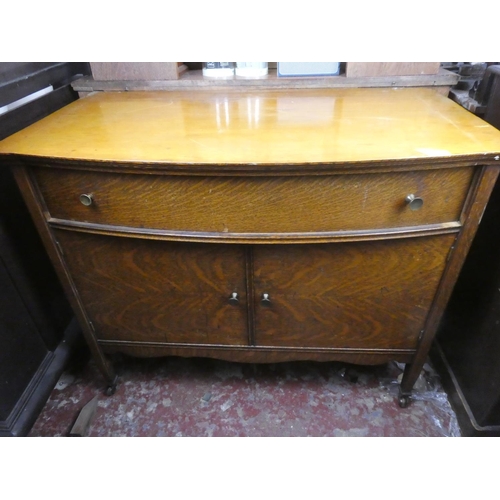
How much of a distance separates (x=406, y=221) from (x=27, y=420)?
114cm

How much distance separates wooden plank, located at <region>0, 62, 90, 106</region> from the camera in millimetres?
932

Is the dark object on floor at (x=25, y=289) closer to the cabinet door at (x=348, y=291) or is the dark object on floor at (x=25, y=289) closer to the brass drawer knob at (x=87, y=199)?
the brass drawer knob at (x=87, y=199)

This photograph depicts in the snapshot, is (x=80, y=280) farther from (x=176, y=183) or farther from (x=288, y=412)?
(x=288, y=412)

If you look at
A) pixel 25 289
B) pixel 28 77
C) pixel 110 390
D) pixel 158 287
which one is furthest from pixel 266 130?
pixel 110 390

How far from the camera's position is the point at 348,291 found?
866mm

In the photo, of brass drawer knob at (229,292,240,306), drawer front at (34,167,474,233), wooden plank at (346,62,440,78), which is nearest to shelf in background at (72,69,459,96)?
wooden plank at (346,62,440,78)

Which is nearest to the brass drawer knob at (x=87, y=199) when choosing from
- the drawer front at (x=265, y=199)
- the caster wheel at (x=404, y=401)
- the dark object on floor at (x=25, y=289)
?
the drawer front at (x=265, y=199)

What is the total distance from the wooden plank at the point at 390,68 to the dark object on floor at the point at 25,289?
837 millimetres

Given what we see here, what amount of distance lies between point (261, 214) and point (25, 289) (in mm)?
746

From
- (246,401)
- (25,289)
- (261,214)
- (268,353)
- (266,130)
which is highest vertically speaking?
(266,130)

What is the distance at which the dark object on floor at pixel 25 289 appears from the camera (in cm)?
96

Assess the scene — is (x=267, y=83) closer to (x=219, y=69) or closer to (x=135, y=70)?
(x=219, y=69)

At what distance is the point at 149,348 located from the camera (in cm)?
102
